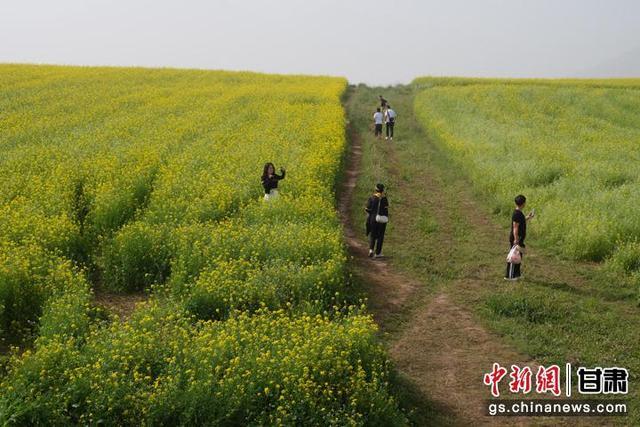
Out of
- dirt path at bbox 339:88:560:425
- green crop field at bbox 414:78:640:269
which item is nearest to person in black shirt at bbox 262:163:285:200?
dirt path at bbox 339:88:560:425

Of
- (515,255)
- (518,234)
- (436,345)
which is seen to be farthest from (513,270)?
(436,345)

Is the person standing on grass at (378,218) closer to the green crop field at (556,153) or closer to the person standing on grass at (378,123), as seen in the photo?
the green crop field at (556,153)

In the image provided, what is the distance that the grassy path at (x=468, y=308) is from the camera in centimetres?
802

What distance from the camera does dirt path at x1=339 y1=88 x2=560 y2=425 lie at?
7496 mm

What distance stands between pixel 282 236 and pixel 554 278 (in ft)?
17.3

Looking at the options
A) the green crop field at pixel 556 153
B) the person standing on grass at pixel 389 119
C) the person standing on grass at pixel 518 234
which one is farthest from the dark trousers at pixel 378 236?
the person standing on grass at pixel 389 119

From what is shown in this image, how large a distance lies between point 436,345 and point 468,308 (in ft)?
5.07

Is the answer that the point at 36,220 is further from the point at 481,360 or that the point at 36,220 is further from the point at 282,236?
the point at 481,360

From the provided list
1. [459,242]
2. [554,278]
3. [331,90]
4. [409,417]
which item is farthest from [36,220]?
[331,90]

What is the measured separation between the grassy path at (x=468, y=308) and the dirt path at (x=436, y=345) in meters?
0.02

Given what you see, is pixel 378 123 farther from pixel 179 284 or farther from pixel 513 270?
pixel 179 284

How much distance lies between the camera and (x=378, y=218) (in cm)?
1236

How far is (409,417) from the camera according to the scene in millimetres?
7070

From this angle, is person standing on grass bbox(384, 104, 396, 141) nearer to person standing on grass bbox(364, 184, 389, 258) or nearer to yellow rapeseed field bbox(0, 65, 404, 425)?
yellow rapeseed field bbox(0, 65, 404, 425)
